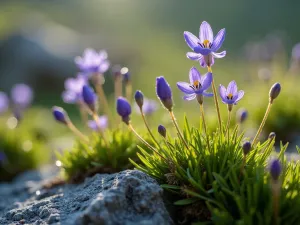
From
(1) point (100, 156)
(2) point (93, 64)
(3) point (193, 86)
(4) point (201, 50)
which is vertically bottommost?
(1) point (100, 156)

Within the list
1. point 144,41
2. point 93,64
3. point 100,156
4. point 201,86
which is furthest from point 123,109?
point 144,41

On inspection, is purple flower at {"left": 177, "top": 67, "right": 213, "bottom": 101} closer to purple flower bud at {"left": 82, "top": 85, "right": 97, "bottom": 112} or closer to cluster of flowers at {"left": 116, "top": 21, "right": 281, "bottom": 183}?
cluster of flowers at {"left": 116, "top": 21, "right": 281, "bottom": 183}

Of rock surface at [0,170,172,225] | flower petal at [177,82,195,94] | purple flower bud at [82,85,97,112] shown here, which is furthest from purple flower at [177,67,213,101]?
purple flower bud at [82,85,97,112]

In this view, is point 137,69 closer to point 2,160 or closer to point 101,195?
point 2,160

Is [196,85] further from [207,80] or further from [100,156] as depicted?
[100,156]

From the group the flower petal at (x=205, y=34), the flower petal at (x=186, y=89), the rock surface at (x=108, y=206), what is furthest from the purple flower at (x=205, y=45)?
the rock surface at (x=108, y=206)

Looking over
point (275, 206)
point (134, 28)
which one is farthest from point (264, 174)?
point (134, 28)
